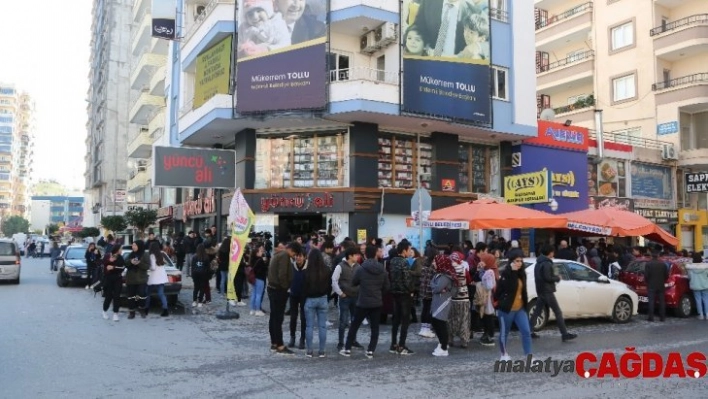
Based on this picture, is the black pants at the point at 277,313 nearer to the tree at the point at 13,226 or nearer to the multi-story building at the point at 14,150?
the tree at the point at 13,226

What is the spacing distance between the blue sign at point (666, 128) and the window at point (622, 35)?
17.5 ft

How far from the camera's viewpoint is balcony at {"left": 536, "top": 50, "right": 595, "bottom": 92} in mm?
35344

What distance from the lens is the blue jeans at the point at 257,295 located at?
44.3 feet

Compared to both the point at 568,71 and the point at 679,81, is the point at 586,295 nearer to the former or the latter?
the point at 679,81

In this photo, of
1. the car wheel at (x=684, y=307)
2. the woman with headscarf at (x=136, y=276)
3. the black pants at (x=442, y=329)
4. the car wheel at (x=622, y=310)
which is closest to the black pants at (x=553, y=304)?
the black pants at (x=442, y=329)

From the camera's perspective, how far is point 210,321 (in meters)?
12.6

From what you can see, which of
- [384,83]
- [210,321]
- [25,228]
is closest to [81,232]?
[384,83]

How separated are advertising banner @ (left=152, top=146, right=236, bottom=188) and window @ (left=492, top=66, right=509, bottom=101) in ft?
35.1

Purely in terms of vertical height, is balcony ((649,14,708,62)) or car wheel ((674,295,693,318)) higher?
balcony ((649,14,708,62))

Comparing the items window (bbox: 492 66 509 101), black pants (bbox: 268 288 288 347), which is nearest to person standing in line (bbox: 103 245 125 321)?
black pants (bbox: 268 288 288 347)

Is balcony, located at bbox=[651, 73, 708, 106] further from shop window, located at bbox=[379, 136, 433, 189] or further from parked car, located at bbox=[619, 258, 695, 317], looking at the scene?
parked car, located at bbox=[619, 258, 695, 317]

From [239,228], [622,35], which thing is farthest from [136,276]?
[622,35]

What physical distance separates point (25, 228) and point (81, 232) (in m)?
78.6

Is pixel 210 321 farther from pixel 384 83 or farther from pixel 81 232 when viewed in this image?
pixel 81 232
